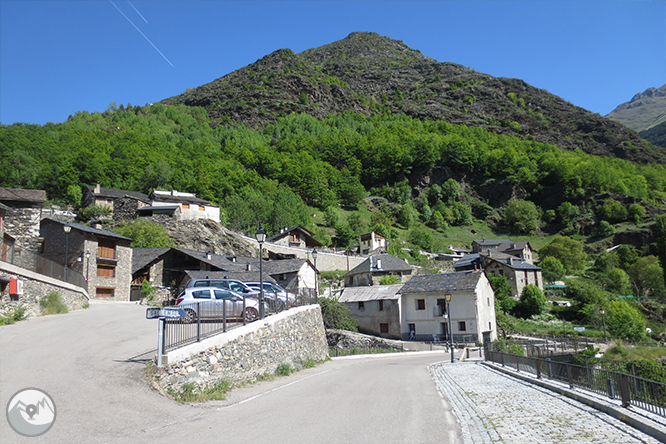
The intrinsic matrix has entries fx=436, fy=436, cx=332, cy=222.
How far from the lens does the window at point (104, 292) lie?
36.6 meters

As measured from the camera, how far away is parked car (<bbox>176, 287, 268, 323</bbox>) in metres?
14.9

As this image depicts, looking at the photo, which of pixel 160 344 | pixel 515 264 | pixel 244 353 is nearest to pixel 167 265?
pixel 244 353

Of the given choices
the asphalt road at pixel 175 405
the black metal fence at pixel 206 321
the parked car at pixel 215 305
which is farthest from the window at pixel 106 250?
the black metal fence at pixel 206 321

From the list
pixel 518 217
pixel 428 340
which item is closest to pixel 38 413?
pixel 428 340

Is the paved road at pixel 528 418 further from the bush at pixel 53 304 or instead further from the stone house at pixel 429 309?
the stone house at pixel 429 309

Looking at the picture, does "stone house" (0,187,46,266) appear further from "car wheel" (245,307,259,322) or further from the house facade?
the house facade

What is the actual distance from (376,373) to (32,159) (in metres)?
97.2

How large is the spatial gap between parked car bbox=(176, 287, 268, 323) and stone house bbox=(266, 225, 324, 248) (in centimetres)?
5071

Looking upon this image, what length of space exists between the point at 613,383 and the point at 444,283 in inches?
1454

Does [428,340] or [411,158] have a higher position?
[411,158]

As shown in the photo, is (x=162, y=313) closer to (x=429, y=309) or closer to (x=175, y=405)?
(x=175, y=405)

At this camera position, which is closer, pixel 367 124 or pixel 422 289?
pixel 422 289

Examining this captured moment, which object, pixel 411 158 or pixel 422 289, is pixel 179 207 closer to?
pixel 422 289

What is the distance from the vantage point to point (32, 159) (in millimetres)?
90188
